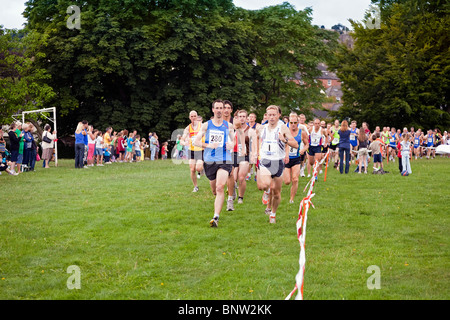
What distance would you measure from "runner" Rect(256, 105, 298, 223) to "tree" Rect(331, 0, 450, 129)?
36519 mm

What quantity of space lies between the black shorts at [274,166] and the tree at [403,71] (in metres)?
36.7

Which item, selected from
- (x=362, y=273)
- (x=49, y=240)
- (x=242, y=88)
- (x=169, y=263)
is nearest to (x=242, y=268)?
(x=169, y=263)

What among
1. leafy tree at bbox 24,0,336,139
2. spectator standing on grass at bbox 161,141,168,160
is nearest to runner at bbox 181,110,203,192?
leafy tree at bbox 24,0,336,139

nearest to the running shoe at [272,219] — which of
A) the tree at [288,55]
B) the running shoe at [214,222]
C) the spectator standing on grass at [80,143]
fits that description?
the running shoe at [214,222]

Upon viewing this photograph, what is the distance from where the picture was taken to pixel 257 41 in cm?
4459

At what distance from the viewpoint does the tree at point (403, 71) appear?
44438 millimetres

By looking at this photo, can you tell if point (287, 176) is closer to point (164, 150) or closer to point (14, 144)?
point (14, 144)

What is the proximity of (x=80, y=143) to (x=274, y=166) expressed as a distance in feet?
54.3

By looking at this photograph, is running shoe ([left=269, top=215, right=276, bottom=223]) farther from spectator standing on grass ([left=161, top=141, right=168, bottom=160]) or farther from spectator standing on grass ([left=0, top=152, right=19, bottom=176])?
spectator standing on grass ([left=161, top=141, right=168, bottom=160])

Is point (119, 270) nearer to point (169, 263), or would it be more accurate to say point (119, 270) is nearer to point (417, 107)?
point (169, 263)

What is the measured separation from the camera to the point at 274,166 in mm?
10273

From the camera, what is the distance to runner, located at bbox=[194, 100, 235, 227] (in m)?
9.96

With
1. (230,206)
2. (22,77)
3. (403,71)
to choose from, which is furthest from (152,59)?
(230,206)
